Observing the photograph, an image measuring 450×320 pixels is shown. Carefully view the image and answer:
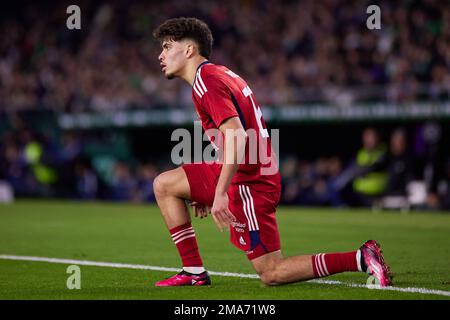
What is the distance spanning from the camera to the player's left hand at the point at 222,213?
6.13 metres

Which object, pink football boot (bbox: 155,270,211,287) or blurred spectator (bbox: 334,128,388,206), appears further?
blurred spectator (bbox: 334,128,388,206)

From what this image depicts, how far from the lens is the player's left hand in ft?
20.1

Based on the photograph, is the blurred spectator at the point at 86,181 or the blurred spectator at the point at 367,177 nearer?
the blurred spectator at the point at 367,177

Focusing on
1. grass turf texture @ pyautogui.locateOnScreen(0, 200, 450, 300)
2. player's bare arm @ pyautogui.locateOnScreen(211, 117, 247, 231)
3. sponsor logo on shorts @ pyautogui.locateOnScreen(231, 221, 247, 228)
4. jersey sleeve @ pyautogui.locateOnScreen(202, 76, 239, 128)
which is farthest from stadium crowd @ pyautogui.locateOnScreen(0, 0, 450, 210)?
player's bare arm @ pyautogui.locateOnScreen(211, 117, 247, 231)

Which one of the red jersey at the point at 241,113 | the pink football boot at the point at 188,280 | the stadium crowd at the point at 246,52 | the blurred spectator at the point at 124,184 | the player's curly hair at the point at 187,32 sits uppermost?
the stadium crowd at the point at 246,52

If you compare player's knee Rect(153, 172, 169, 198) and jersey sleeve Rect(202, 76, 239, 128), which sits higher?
jersey sleeve Rect(202, 76, 239, 128)

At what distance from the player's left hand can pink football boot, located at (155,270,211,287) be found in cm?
101

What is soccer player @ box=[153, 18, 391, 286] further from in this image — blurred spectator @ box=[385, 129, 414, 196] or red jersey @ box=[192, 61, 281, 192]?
blurred spectator @ box=[385, 129, 414, 196]

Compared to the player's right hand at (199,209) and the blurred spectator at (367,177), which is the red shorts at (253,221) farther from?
the blurred spectator at (367,177)

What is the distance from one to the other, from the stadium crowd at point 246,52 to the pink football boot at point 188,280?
12446 mm

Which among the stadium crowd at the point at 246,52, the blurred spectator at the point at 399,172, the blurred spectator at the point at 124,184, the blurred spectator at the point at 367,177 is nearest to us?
the blurred spectator at the point at 399,172

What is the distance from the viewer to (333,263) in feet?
21.3

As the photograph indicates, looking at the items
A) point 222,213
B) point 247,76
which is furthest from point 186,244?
point 247,76

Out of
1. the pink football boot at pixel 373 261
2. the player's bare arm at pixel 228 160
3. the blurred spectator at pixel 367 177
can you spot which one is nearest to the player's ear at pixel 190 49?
the player's bare arm at pixel 228 160
